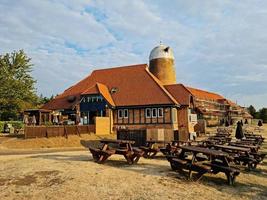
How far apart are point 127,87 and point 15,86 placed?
15.5 meters

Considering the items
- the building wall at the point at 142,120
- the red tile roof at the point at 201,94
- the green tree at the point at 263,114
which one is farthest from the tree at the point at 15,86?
the green tree at the point at 263,114

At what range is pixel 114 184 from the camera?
9484mm

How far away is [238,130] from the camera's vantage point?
21.5 metres

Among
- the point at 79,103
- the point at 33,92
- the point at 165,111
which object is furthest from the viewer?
the point at 33,92

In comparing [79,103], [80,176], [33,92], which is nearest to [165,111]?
[79,103]

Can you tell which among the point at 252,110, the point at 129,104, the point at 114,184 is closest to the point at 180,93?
the point at 129,104

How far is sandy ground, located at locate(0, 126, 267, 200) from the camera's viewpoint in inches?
332

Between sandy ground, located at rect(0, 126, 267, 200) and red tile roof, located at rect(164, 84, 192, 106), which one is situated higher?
red tile roof, located at rect(164, 84, 192, 106)

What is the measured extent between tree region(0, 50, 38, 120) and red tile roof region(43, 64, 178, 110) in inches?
149

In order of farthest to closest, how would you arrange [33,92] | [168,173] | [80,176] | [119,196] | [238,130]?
1. [33,92]
2. [238,130]
3. [168,173]
4. [80,176]
5. [119,196]

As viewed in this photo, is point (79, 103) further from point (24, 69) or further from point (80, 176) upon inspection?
point (80, 176)

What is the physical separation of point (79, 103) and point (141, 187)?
2983 cm

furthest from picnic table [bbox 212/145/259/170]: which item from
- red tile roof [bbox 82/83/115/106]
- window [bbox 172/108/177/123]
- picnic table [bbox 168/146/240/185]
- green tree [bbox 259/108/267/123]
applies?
green tree [bbox 259/108/267/123]

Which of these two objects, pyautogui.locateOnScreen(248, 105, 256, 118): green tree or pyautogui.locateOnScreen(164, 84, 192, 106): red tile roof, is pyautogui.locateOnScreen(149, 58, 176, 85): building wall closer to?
pyautogui.locateOnScreen(164, 84, 192, 106): red tile roof
